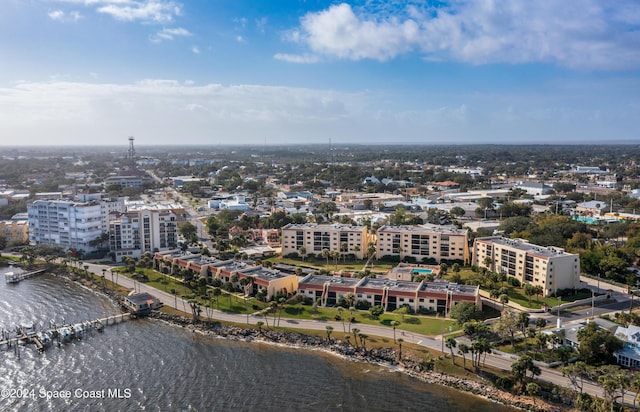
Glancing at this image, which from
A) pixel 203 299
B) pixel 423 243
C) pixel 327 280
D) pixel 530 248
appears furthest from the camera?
pixel 423 243

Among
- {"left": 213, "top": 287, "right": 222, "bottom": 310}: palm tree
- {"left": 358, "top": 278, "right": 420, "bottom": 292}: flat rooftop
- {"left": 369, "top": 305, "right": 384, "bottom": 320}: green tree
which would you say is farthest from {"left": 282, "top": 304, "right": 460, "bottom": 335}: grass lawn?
{"left": 213, "top": 287, "right": 222, "bottom": 310}: palm tree

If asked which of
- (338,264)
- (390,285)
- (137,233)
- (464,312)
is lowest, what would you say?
(338,264)

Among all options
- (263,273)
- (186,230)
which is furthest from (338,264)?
(186,230)

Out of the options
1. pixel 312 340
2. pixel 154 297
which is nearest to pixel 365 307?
pixel 312 340

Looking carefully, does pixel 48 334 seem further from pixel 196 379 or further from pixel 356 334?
pixel 356 334

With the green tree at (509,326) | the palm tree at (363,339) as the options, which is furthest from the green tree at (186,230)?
the green tree at (509,326)

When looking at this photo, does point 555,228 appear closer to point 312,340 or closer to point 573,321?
point 573,321

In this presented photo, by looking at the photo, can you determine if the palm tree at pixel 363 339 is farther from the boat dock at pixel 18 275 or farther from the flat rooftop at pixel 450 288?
the boat dock at pixel 18 275
